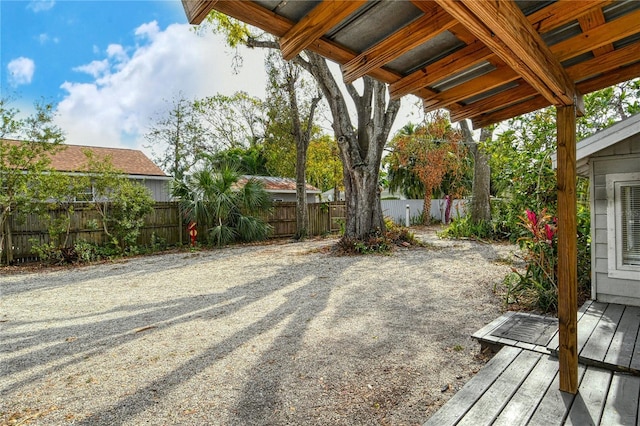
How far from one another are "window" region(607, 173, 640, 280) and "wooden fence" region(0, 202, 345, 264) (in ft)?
34.9

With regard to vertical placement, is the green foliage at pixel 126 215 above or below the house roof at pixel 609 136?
below

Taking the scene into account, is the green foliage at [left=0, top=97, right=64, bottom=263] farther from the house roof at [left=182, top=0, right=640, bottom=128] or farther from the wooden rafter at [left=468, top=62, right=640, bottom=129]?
the wooden rafter at [left=468, top=62, right=640, bottom=129]

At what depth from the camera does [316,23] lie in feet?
3.95

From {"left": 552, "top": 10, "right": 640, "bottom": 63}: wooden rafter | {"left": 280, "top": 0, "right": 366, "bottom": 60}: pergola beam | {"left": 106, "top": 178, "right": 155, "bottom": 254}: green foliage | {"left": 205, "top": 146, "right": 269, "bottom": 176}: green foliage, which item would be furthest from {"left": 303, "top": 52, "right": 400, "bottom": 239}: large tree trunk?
{"left": 205, "top": 146, "right": 269, "bottom": 176}: green foliage

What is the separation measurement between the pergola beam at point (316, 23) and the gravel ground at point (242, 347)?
2045 millimetres

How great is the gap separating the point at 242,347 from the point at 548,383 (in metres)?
2.42

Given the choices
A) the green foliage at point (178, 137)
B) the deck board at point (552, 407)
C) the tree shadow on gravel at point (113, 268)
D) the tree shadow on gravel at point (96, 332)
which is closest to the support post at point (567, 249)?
the deck board at point (552, 407)

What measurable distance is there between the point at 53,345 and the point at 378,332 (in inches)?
128

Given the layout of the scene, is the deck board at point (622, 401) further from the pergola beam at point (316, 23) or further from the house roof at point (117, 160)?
the house roof at point (117, 160)

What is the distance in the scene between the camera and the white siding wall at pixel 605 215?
354 cm

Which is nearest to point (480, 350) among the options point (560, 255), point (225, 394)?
point (560, 255)

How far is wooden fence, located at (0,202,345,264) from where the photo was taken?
845 cm

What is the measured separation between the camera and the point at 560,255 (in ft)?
6.61

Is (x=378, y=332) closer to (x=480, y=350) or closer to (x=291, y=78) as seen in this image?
(x=480, y=350)
